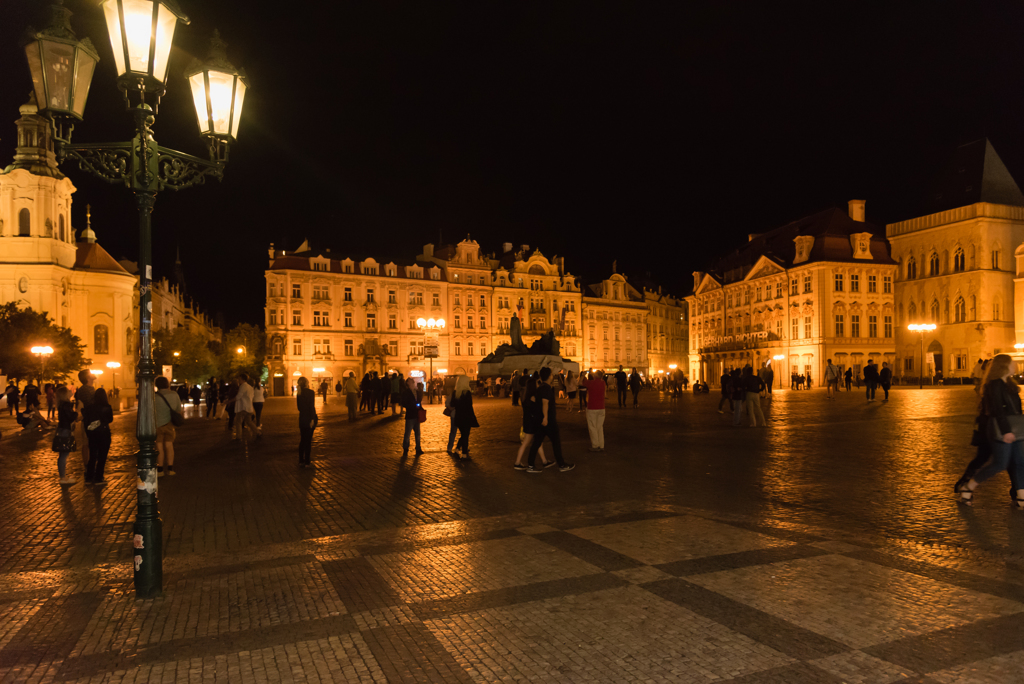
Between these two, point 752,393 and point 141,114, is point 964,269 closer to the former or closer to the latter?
point 752,393

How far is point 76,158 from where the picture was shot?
21.1 feet

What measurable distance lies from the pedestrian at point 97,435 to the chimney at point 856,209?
74.3 metres

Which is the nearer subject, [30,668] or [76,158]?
[30,668]

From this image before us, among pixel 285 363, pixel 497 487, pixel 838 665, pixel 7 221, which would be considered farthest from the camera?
pixel 285 363

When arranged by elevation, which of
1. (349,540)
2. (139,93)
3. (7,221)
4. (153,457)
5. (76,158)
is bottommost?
(349,540)

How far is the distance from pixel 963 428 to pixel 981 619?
16.3m

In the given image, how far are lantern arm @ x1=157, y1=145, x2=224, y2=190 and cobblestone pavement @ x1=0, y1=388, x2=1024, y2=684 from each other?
12.1 ft

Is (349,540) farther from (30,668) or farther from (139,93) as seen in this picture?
(139,93)

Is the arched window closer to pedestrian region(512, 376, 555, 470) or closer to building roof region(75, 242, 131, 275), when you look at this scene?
building roof region(75, 242, 131, 275)

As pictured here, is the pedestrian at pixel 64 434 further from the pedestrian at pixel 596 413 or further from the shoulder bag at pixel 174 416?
the pedestrian at pixel 596 413

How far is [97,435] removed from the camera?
11930 millimetres

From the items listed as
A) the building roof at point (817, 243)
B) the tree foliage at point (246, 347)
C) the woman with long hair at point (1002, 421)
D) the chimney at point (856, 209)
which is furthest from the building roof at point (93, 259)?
the chimney at point (856, 209)

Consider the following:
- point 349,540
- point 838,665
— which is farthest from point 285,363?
point 838,665

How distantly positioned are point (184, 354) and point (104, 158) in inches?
3046
